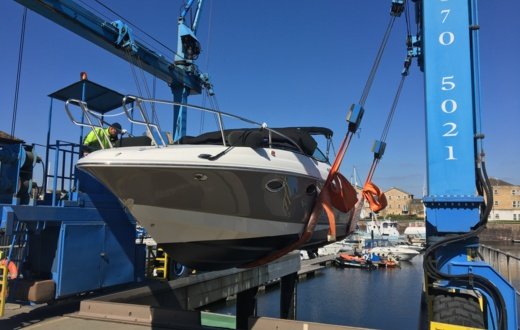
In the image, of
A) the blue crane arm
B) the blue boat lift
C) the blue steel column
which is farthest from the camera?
the blue crane arm

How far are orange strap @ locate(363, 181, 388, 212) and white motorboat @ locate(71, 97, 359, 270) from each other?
1263 mm

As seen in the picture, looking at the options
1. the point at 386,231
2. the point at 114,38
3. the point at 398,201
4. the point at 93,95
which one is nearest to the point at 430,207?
the point at 93,95

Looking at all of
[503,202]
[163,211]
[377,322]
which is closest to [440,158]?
[163,211]

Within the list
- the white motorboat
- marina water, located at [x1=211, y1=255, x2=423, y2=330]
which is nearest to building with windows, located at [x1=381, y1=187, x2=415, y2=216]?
marina water, located at [x1=211, y1=255, x2=423, y2=330]

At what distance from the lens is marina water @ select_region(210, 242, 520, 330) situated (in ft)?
57.5

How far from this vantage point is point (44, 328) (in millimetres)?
5965

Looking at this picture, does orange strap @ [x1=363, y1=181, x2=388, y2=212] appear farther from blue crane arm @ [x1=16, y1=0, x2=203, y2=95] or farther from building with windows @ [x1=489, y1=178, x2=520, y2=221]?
building with windows @ [x1=489, y1=178, x2=520, y2=221]

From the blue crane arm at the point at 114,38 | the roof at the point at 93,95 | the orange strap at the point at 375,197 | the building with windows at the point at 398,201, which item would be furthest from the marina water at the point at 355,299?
the building with windows at the point at 398,201

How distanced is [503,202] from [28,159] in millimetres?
87304

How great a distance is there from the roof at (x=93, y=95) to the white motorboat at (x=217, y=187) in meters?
4.49

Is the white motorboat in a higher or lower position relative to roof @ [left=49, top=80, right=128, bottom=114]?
lower

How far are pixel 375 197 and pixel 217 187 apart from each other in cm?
283

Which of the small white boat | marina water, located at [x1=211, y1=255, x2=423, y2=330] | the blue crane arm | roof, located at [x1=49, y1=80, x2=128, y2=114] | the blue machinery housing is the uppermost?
the blue crane arm

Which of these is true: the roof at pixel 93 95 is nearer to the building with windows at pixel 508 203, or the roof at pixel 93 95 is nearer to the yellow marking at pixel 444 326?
the yellow marking at pixel 444 326
